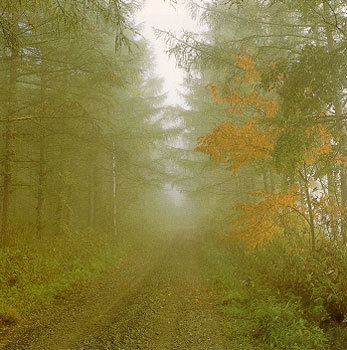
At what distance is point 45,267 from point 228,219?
11589mm

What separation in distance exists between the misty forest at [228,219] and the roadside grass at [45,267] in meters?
0.06

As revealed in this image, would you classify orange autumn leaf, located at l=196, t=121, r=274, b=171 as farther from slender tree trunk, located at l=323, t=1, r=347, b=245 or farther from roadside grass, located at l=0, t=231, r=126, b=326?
roadside grass, located at l=0, t=231, r=126, b=326

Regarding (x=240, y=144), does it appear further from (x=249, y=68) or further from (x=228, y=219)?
(x=228, y=219)

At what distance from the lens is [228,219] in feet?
70.4

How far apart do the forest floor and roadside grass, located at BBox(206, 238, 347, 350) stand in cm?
55

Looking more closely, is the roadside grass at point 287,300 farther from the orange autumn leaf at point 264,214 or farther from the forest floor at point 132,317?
the orange autumn leaf at point 264,214

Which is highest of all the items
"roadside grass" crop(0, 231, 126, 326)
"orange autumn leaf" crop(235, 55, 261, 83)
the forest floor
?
"orange autumn leaf" crop(235, 55, 261, 83)

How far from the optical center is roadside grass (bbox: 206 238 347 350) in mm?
7457

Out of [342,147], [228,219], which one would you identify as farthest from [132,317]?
[228,219]

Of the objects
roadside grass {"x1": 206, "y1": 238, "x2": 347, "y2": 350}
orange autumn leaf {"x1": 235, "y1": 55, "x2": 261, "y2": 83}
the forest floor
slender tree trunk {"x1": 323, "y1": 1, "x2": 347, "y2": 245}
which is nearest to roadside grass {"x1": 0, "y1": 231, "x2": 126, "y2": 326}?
the forest floor

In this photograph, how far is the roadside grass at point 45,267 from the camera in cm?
982

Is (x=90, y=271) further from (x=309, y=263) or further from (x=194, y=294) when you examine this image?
(x=309, y=263)

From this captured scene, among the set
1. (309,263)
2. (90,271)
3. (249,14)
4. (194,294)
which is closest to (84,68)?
(249,14)

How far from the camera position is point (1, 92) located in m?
13.6
